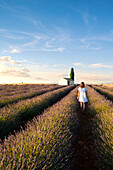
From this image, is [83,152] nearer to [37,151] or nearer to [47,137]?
[47,137]

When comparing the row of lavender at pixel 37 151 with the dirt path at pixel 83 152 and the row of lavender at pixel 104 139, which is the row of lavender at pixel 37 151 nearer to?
the dirt path at pixel 83 152

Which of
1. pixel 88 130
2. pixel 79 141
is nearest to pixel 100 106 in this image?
pixel 88 130

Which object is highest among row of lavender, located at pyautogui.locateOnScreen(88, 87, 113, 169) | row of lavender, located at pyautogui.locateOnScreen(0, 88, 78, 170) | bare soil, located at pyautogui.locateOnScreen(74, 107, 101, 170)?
row of lavender, located at pyautogui.locateOnScreen(0, 88, 78, 170)

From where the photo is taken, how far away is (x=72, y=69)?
51.6 metres

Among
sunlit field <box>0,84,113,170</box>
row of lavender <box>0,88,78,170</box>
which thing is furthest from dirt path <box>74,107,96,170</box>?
row of lavender <box>0,88,78,170</box>

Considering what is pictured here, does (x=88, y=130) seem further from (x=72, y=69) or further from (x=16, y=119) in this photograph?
(x=72, y=69)

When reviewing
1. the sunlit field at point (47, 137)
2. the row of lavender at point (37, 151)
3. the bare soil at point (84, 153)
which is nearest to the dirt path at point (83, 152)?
the bare soil at point (84, 153)

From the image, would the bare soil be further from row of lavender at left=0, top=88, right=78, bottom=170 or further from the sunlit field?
row of lavender at left=0, top=88, right=78, bottom=170

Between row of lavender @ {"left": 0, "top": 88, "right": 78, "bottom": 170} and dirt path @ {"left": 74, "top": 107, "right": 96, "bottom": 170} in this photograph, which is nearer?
row of lavender @ {"left": 0, "top": 88, "right": 78, "bottom": 170}

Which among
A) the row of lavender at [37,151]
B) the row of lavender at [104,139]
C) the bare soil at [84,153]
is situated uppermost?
the row of lavender at [37,151]

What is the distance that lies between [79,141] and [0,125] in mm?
Answer: 2395

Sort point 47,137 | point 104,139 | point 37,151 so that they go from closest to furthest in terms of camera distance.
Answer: point 37,151
point 47,137
point 104,139

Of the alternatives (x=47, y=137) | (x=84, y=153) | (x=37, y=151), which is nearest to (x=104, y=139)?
(x=84, y=153)

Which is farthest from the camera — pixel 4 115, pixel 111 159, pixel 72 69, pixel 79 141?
pixel 72 69
